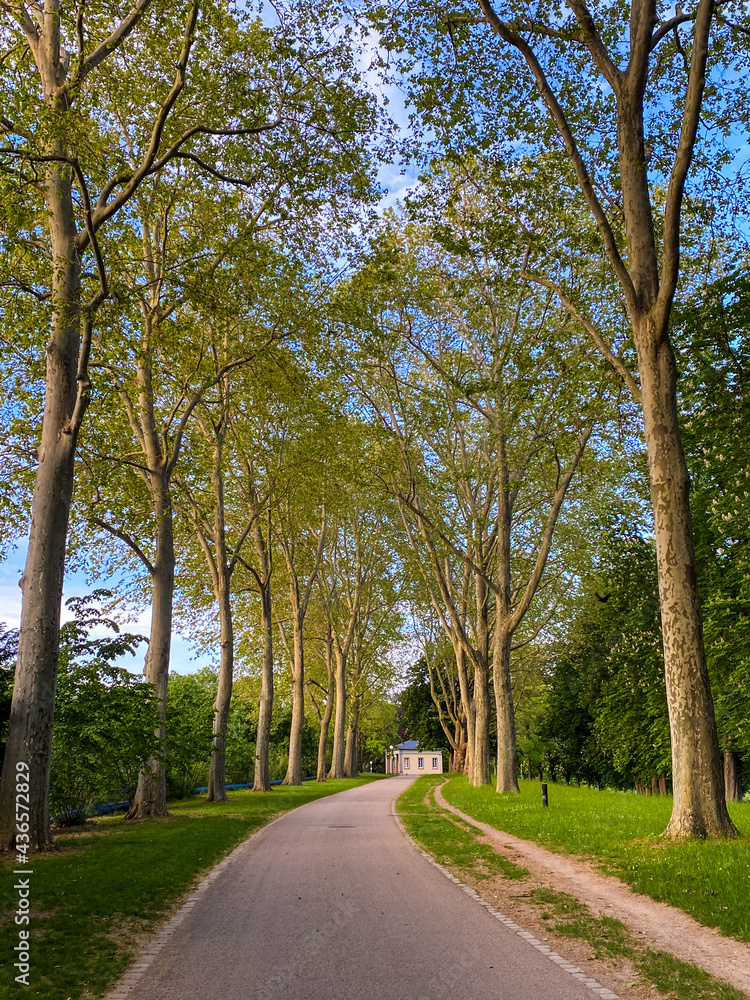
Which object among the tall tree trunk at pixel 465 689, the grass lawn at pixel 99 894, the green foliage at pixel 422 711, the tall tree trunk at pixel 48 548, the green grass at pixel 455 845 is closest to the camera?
the grass lawn at pixel 99 894

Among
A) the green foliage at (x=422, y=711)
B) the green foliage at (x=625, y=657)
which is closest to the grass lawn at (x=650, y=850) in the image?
the green foliage at (x=625, y=657)

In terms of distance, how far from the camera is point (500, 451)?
22922mm

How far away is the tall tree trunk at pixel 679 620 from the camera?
10648mm

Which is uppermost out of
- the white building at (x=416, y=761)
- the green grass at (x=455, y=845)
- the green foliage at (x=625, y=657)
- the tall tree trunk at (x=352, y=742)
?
the green foliage at (x=625, y=657)

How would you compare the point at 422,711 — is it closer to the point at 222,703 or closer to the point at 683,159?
the point at 222,703

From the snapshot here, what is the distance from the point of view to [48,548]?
1180 cm

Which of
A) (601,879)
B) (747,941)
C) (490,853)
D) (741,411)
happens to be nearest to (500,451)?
(741,411)

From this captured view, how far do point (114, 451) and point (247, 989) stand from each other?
1673cm

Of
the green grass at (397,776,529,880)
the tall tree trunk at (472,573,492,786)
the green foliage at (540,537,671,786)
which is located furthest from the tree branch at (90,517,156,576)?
the green foliage at (540,537,671,786)

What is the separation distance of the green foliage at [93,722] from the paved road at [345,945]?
4.92 metres

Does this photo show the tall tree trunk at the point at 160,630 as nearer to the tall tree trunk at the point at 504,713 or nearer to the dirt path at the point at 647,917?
A: the dirt path at the point at 647,917

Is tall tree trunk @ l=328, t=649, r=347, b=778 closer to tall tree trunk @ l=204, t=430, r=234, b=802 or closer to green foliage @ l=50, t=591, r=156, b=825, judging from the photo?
tall tree trunk @ l=204, t=430, r=234, b=802

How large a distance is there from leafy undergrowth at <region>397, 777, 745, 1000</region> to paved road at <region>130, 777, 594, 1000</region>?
0.58 m

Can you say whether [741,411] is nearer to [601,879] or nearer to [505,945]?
[601,879]
